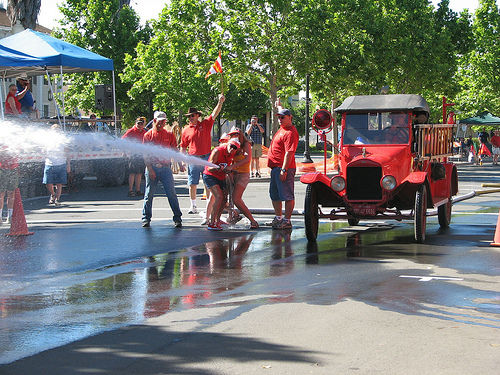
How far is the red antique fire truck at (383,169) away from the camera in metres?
10.2

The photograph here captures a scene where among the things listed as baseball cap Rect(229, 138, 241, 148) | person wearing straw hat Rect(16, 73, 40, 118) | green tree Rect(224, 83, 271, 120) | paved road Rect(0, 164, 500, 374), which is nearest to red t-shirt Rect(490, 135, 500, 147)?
person wearing straw hat Rect(16, 73, 40, 118)

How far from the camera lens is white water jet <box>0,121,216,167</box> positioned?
1184cm

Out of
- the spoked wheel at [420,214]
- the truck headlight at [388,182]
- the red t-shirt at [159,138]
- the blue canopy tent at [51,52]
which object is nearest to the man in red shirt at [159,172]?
the red t-shirt at [159,138]

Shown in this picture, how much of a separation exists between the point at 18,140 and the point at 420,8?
30810mm

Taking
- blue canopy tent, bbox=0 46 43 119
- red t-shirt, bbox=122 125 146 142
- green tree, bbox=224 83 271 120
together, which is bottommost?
red t-shirt, bbox=122 125 146 142

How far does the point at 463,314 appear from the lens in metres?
6.04

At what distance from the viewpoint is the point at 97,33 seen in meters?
42.2

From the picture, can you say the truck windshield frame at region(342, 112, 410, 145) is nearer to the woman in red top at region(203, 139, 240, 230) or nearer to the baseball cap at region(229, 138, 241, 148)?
the baseball cap at region(229, 138, 241, 148)

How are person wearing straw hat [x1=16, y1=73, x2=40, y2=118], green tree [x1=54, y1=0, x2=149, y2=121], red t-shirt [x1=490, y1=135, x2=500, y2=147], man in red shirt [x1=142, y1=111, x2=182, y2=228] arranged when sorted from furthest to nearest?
1. green tree [x1=54, y1=0, x2=149, y2=121]
2. red t-shirt [x1=490, y1=135, x2=500, y2=147]
3. person wearing straw hat [x1=16, y1=73, x2=40, y2=118]
4. man in red shirt [x1=142, y1=111, x2=182, y2=228]

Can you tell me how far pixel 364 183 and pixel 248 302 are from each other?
4325 mm

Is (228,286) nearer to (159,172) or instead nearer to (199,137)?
(159,172)

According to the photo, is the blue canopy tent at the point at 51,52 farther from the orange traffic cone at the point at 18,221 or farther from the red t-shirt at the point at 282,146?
the red t-shirt at the point at 282,146

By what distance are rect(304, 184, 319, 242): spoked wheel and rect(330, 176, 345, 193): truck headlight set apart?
12.1 inches

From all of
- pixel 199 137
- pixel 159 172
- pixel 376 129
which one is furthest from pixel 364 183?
pixel 199 137
